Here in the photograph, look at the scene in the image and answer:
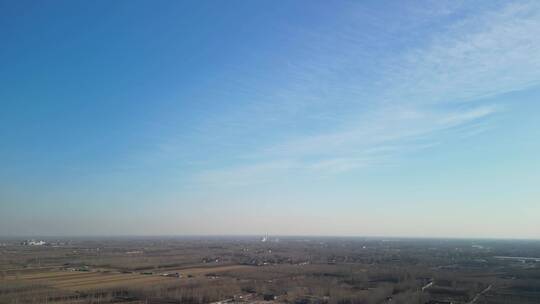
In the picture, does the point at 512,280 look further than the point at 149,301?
Yes

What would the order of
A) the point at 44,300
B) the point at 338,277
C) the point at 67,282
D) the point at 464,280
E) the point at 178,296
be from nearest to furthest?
the point at 44,300 < the point at 178,296 < the point at 67,282 < the point at 464,280 < the point at 338,277

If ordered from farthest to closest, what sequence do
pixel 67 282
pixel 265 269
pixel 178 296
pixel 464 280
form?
pixel 265 269 < pixel 464 280 < pixel 67 282 < pixel 178 296

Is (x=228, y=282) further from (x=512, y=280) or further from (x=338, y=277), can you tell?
(x=512, y=280)

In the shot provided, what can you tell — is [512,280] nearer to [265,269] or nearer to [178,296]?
[265,269]

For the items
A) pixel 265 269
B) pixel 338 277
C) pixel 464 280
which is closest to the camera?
pixel 464 280

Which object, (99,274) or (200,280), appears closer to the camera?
(200,280)

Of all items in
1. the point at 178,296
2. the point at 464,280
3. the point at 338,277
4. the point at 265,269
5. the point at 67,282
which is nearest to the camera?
the point at 178,296

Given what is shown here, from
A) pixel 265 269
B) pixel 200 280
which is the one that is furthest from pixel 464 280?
pixel 200 280

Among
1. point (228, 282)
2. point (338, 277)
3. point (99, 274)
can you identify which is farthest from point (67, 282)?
point (338, 277)
